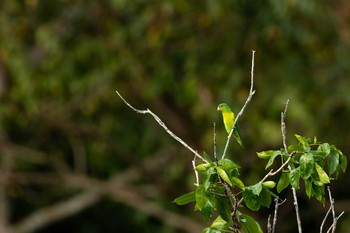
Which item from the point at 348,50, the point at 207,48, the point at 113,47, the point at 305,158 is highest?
the point at 113,47

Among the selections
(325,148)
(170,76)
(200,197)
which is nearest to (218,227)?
(200,197)

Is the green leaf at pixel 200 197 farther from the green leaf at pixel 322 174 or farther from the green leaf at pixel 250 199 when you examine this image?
the green leaf at pixel 322 174

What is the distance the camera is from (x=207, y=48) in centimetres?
753

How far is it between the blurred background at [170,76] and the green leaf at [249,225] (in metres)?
3.62

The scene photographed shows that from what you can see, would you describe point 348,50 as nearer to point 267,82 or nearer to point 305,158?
point 267,82

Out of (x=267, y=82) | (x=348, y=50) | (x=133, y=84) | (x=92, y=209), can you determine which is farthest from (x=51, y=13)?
(x=92, y=209)

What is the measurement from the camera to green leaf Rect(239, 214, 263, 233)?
7.22 feet

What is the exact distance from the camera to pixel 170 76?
7895mm

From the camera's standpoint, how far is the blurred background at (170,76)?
7262mm

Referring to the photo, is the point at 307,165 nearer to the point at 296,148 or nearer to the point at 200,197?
the point at 296,148

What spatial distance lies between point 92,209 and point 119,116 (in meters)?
3.56

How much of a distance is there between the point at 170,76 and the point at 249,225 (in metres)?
5.73

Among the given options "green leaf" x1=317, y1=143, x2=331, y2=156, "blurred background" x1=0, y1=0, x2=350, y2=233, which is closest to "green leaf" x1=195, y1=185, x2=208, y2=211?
"green leaf" x1=317, y1=143, x2=331, y2=156

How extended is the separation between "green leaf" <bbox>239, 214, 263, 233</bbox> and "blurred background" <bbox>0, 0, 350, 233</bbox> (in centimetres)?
362
